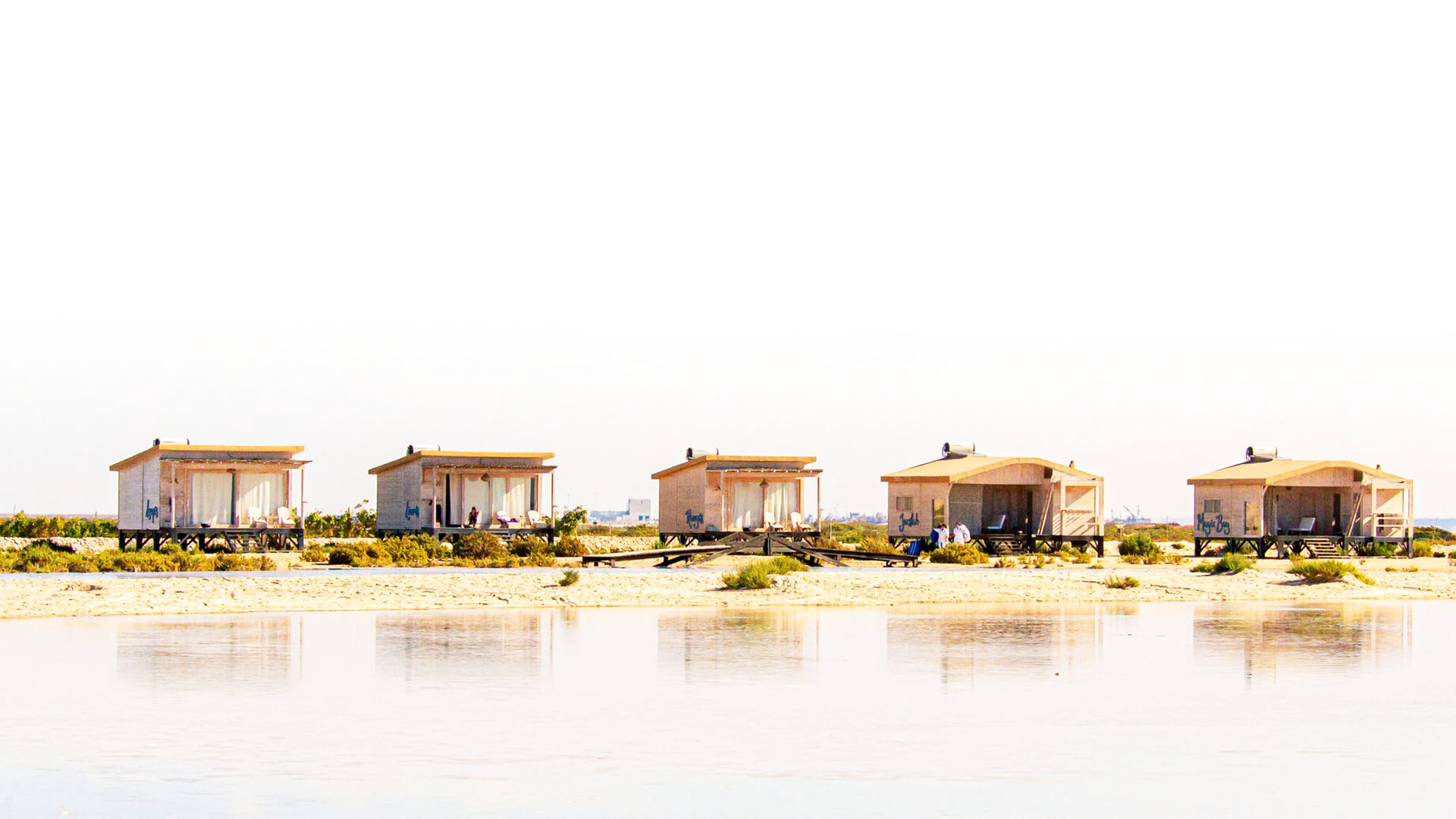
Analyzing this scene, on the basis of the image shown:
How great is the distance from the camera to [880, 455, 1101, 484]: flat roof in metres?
41.3

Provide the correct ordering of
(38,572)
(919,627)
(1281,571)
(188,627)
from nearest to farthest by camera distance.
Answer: (188,627), (919,627), (38,572), (1281,571)

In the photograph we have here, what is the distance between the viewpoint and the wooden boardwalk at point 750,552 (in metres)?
32.7

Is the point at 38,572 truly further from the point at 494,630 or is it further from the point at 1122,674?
the point at 1122,674

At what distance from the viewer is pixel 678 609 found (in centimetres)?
2428

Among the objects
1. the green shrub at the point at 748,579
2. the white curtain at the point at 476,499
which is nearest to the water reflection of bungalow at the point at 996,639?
the green shrub at the point at 748,579

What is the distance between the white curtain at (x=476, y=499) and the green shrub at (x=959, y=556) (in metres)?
11.3

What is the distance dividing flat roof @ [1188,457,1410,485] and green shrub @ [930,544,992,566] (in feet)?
27.3

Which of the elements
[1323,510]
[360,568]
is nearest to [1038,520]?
[1323,510]

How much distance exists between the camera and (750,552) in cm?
3816

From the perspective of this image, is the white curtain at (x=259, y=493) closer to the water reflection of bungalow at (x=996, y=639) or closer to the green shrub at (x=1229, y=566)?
the water reflection of bungalow at (x=996, y=639)

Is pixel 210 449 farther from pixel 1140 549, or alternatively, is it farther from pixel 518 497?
pixel 1140 549

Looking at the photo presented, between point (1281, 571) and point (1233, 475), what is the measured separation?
28.8ft

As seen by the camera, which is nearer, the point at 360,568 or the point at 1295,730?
the point at 1295,730

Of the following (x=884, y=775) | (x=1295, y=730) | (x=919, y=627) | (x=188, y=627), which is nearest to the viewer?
(x=884, y=775)
